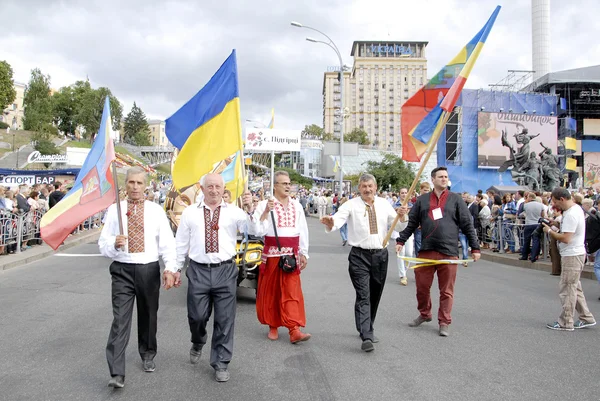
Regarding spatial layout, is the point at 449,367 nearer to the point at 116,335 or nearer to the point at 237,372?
the point at 237,372

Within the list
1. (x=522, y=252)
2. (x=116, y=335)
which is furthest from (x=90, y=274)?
(x=522, y=252)

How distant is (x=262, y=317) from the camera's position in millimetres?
5453

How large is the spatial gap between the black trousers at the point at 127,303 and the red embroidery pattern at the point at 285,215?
152cm

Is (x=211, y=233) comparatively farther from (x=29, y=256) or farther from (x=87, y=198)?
(x=29, y=256)

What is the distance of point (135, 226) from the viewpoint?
164 inches

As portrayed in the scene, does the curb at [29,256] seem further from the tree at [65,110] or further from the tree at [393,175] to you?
the tree at [65,110]

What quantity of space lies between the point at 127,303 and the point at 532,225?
10724mm

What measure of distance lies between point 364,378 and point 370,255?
1.48m

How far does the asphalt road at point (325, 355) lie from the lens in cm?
393

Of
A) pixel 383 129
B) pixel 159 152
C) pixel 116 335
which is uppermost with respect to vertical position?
pixel 383 129

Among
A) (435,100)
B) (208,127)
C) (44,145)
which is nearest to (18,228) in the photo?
(208,127)

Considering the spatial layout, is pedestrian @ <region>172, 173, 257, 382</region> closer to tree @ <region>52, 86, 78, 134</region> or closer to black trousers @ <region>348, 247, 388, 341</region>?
black trousers @ <region>348, 247, 388, 341</region>

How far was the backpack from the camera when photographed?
7.84 metres

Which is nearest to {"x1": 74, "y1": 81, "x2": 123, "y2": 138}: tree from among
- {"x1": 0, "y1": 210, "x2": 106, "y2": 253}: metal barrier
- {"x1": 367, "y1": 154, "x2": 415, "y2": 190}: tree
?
{"x1": 367, "y1": 154, "x2": 415, "y2": 190}: tree
